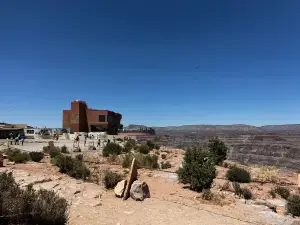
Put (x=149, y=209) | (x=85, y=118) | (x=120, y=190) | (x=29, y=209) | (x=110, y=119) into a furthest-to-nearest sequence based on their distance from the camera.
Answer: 1. (x=110, y=119)
2. (x=85, y=118)
3. (x=120, y=190)
4. (x=149, y=209)
5. (x=29, y=209)

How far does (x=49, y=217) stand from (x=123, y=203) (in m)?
3.66

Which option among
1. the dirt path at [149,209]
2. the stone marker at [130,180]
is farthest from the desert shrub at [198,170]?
the stone marker at [130,180]

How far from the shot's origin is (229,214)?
28.8ft

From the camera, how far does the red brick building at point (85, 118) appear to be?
6123 cm

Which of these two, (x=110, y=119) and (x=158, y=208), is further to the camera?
(x=110, y=119)

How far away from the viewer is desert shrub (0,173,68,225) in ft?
16.2

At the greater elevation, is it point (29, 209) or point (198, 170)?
point (29, 209)

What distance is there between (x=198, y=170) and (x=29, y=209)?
9.01 m

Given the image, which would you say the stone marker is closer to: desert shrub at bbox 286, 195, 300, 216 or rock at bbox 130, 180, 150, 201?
rock at bbox 130, 180, 150, 201

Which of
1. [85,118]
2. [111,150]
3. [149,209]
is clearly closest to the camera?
[149,209]

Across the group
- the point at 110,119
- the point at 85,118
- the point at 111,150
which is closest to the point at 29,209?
the point at 111,150

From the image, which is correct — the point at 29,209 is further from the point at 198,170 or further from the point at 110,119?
the point at 110,119

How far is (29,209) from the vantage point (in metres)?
5.19

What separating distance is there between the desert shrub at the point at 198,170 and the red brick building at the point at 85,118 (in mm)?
50555
